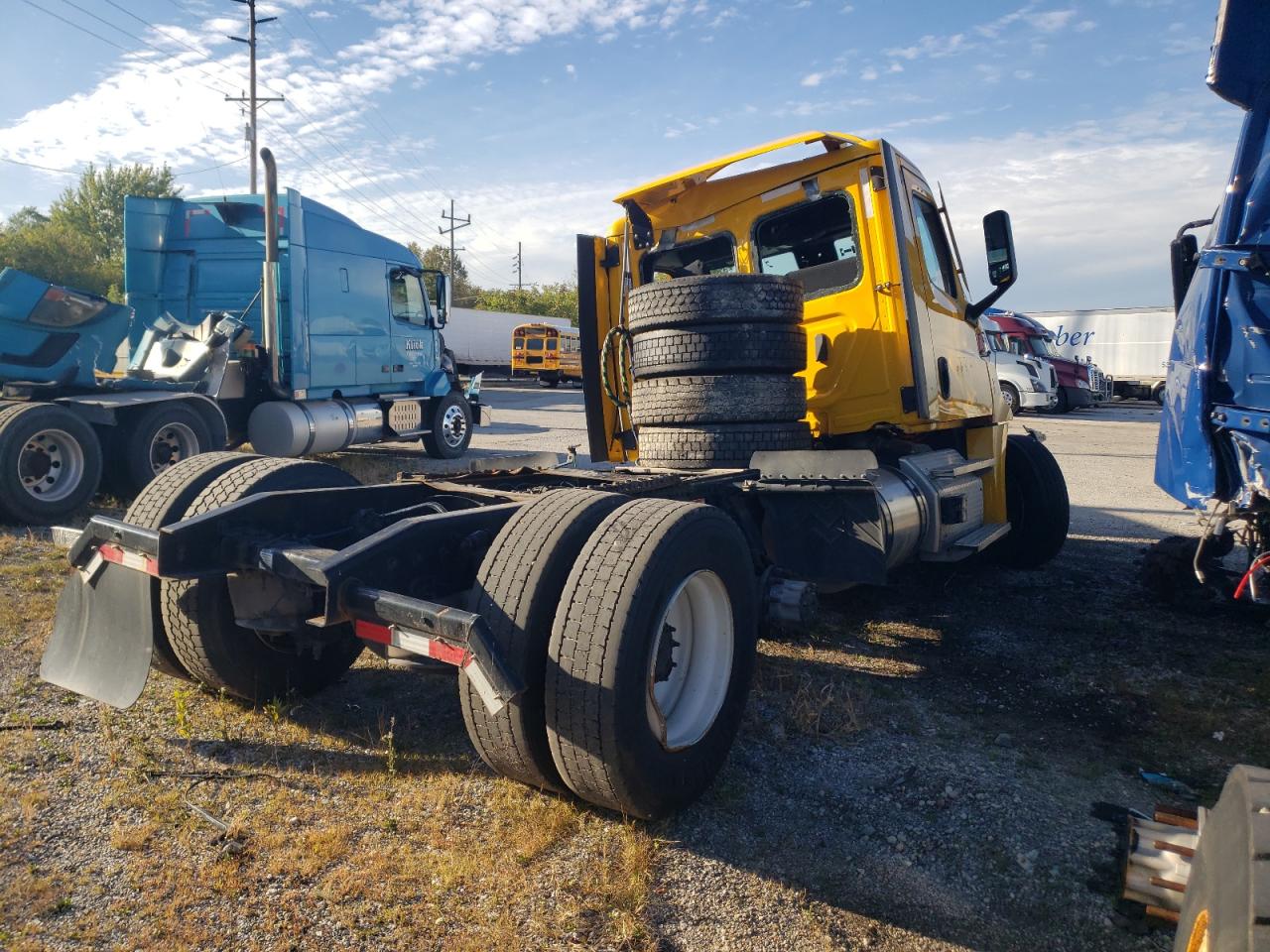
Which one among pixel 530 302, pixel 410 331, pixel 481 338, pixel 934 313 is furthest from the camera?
pixel 530 302

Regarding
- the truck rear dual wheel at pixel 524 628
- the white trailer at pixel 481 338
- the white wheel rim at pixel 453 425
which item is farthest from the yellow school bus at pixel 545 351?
the truck rear dual wheel at pixel 524 628

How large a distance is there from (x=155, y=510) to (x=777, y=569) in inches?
108

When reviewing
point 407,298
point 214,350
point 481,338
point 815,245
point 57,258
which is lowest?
point 214,350

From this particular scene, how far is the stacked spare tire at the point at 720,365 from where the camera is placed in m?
4.41

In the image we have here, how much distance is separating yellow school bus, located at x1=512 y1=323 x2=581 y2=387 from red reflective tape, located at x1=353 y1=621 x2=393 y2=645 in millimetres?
32333

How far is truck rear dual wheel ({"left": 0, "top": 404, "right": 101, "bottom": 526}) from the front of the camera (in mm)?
7293

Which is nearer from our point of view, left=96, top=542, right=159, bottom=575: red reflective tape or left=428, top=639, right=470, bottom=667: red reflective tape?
left=428, top=639, right=470, bottom=667: red reflective tape

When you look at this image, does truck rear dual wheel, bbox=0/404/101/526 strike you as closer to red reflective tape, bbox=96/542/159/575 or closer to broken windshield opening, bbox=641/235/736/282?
red reflective tape, bbox=96/542/159/575

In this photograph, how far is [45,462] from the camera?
25.7ft

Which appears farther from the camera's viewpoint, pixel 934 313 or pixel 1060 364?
pixel 1060 364

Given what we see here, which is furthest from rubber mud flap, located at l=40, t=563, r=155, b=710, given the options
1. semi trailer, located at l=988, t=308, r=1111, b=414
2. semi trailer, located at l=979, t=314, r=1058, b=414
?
semi trailer, located at l=988, t=308, r=1111, b=414

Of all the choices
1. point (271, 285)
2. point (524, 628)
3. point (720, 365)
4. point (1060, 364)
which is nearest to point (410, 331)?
point (271, 285)

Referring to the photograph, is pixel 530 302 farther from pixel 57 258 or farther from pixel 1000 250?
pixel 1000 250

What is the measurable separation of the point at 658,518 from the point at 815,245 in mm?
3218
